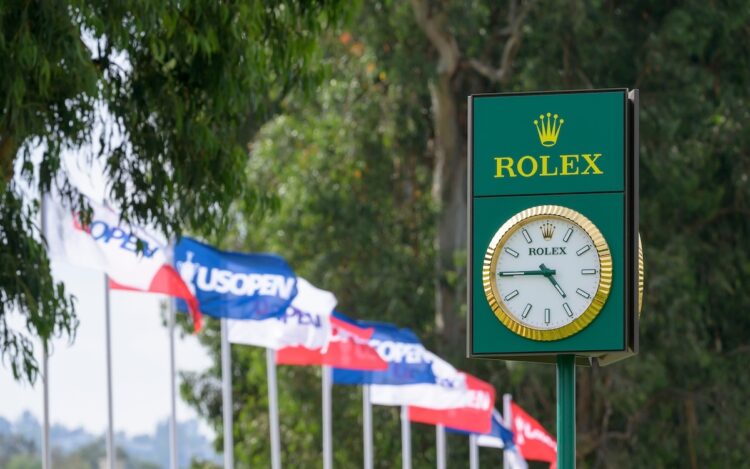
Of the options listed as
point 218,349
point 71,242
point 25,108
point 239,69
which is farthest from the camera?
point 218,349

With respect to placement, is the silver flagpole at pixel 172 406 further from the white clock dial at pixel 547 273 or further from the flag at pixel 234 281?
the white clock dial at pixel 547 273

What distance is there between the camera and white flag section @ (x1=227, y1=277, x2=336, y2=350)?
22.6 meters

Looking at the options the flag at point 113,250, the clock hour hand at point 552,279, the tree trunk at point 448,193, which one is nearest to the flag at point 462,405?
the tree trunk at point 448,193

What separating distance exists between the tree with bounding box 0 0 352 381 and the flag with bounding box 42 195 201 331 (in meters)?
1.88

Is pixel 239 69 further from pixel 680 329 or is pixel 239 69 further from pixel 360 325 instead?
pixel 680 329

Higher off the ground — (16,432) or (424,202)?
(424,202)

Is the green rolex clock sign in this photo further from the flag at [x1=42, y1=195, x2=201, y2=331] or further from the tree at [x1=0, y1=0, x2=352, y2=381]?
the flag at [x1=42, y1=195, x2=201, y2=331]

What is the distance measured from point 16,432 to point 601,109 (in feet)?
493

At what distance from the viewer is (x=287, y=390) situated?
36.3 metres

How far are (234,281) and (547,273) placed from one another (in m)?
11.0

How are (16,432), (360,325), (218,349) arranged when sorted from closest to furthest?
(360,325) < (218,349) < (16,432)

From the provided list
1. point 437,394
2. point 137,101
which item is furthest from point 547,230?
point 437,394

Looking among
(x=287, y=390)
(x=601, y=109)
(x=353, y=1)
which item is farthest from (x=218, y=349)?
(x=601, y=109)

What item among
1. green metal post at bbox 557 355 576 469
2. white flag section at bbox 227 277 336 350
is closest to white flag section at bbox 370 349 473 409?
white flag section at bbox 227 277 336 350
